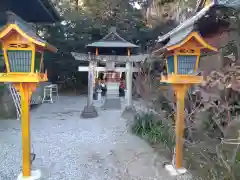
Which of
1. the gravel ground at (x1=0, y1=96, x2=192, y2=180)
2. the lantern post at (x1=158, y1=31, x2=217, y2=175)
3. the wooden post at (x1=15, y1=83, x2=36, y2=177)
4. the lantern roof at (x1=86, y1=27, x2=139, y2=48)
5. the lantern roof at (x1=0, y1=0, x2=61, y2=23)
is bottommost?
the gravel ground at (x1=0, y1=96, x2=192, y2=180)

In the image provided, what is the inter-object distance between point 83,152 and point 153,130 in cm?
140

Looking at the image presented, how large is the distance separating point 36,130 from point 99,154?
7.17 ft

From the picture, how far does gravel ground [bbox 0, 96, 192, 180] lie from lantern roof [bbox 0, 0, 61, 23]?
293 cm

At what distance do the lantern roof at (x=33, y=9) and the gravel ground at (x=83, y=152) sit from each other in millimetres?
2926

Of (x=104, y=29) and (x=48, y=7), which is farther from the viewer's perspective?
(x=104, y=29)

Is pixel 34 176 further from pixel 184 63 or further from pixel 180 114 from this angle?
pixel 184 63

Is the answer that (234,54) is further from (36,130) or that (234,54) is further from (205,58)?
(36,130)

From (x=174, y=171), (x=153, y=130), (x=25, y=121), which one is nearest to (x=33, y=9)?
(x=25, y=121)

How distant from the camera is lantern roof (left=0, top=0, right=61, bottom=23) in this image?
550 cm

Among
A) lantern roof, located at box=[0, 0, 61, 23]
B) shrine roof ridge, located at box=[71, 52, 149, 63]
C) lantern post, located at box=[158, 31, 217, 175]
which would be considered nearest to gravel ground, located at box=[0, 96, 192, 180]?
lantern post, located at box=[158, 31, 217, 175]

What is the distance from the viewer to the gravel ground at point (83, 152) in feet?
9.91

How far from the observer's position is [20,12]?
616 centimetres

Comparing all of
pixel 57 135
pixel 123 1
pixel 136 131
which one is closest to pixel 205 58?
pixel 136 131

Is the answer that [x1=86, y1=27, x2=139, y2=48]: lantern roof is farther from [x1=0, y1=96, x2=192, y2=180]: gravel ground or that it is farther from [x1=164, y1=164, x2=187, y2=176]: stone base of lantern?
[x1=164, y1=164, x2=187, y2=176]: stone base of lantern
